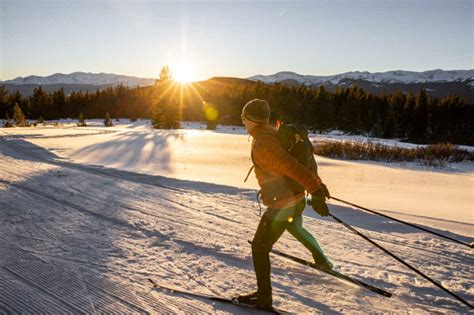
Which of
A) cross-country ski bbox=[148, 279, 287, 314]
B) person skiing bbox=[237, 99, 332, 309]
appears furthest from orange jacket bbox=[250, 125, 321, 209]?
cross-country ski bbox=[148, 279, 287, 314]

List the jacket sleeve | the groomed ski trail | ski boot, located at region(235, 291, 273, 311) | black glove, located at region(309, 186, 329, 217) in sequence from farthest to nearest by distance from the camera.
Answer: the groomed ski trail < ski boot, located at region(235, 291, 273, 311) < black glove, located at region(309, 186, 329, 217) < the jacket sleeve

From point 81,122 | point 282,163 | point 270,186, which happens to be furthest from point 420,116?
point 282,163

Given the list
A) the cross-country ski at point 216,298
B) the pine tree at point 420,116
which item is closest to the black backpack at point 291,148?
the cross-country ski at point 216,298

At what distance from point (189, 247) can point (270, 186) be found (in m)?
2.25

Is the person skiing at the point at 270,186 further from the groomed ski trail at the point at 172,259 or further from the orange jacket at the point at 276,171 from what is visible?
the groomed ski trail at the point at 172,259

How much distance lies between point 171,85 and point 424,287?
163 feet

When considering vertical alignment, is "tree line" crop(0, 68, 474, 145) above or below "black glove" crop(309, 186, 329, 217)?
above

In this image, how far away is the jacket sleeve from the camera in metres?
2.97

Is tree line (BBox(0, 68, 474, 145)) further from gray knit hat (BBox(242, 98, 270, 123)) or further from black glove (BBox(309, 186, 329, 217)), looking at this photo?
black glove (BBox(309, 186, 329, 217))

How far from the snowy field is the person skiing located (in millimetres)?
478

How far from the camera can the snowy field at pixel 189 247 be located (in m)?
3.57

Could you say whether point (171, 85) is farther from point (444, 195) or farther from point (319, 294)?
point (319, 294)

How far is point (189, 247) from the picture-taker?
4.95 m

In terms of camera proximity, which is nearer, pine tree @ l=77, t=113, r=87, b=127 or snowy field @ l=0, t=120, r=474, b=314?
snowy field @ l=0, t=120, r=474, b=314
